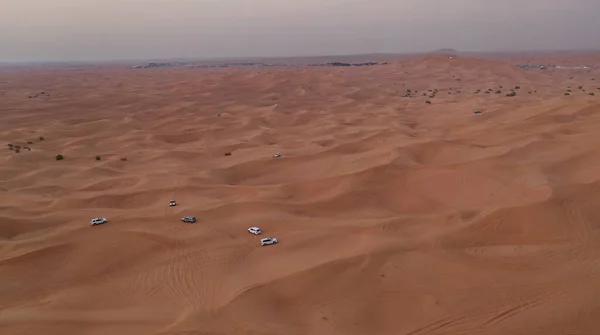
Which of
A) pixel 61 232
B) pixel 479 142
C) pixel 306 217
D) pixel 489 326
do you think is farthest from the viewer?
pixel 479 142

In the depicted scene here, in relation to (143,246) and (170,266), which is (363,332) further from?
(143,246)

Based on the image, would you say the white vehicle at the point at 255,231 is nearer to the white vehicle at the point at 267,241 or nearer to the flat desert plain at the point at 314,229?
the flat desert plain at the point at 314,229

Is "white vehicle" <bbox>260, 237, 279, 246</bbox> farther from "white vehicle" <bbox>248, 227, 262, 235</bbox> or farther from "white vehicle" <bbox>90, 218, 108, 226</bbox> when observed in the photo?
"white vehicle" <bbox>90, 218, 108, 226</bbox>

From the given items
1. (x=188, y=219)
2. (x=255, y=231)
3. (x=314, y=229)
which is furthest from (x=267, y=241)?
(x=188, y=219)

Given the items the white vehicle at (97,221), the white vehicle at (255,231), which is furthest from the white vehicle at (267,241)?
the white vehicle at (97,221)

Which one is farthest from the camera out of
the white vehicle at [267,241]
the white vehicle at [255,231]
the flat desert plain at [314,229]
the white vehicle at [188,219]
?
the white vehicle at [188,219]

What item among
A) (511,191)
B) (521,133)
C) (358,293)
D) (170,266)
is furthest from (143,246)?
(521,133)

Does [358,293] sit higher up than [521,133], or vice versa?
[521,133]

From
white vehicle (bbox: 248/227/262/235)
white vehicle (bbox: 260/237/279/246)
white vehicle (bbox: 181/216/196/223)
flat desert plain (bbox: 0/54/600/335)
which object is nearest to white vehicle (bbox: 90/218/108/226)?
flat desert plain (bbox: 0/54/600/335)
